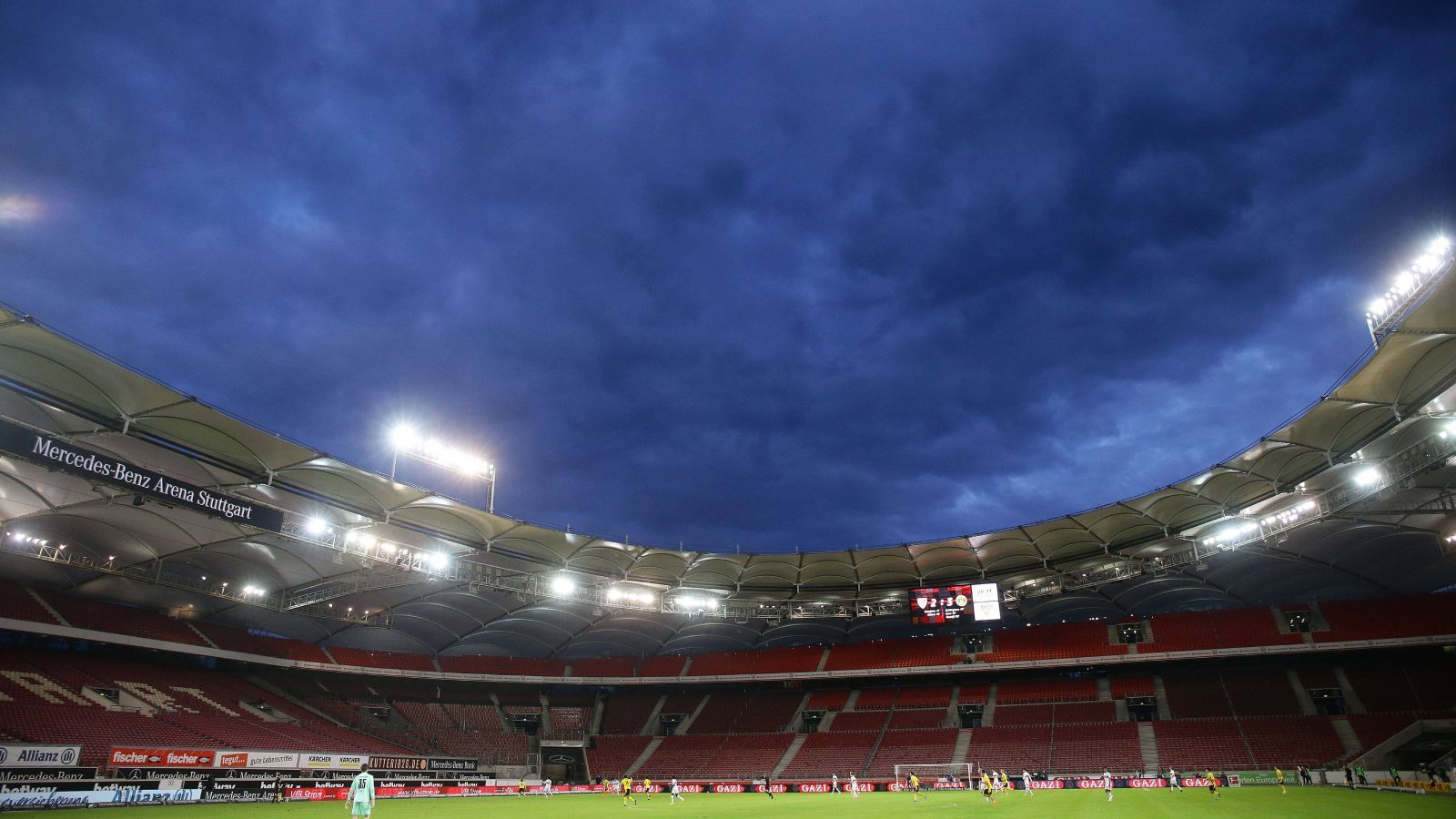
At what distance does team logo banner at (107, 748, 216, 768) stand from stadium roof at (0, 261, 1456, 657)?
→ 935 cm

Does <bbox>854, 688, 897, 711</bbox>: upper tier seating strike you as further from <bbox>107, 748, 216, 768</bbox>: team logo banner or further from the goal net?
<bbox>107, 748, 216, 768</bbox>: team logo banner

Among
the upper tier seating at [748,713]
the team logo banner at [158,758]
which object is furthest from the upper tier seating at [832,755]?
the team logo banner at [158,758]

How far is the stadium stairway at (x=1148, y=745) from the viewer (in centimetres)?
4365

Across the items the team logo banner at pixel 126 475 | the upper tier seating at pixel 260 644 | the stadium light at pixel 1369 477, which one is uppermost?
the stadium light at pixel 1369 477

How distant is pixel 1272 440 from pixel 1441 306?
35.2ft

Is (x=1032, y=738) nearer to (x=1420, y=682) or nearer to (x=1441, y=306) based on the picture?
(x=1420, y=682)

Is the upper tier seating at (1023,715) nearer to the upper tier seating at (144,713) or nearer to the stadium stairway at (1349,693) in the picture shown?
the stadium stairway at (1349,693)

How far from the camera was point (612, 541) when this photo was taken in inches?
1724

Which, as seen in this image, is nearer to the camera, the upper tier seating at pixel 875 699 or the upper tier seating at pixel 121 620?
the upper tier seating at pixel 121 620

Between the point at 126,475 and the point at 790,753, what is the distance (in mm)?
44578

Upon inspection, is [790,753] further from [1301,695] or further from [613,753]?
[1301,695]

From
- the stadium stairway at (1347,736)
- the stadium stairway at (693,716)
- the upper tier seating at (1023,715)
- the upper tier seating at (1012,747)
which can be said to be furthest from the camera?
the stadium stairway at (693,716)

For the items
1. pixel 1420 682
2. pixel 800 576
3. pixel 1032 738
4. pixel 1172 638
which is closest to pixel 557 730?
pixel 800 576

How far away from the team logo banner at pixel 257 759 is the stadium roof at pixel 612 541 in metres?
8.24
